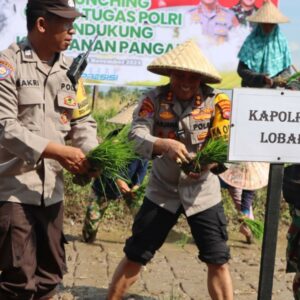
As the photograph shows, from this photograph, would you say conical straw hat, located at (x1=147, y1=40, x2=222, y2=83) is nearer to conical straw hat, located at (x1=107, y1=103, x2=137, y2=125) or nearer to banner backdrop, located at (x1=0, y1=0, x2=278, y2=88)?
conical straw hat, located at (x1=107, y1=103, x2=137, y2=125)

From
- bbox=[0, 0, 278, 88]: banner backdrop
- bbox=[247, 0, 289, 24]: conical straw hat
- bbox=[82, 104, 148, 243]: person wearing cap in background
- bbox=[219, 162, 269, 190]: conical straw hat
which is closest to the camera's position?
bbox=[82, 104, 148, 243]: person wearing cap in background

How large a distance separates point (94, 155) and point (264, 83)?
3.56 m

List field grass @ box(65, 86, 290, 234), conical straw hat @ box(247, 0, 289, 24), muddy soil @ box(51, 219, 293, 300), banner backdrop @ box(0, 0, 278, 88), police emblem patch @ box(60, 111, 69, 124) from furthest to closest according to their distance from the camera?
1. banner backdrop @ box(0, 0, 278, 88)
2. conical straw hat @ box(247, 0, 289, 24)
3. field grass @ box(65, 86, 290, 234)
4. muddy soil @ box(51, 219, 293, 300)
5. police emblem patch @ box(60, 111, 69, 124)

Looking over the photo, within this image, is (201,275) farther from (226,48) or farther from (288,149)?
(226,48)

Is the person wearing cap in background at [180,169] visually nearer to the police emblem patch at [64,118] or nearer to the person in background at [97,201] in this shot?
the police emblem patch at [64,118]

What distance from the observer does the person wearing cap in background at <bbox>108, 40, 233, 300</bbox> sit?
4.48 meters

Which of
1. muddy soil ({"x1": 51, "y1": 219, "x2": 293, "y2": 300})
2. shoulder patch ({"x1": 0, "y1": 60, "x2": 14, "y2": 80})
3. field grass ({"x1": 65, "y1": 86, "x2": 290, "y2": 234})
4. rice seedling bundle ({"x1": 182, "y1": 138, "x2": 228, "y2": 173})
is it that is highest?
shoulder patch ({"x1": 0, "y1": 60, "x2": 14, "y2": 80})

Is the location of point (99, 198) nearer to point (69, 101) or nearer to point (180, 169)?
point (180, 169)

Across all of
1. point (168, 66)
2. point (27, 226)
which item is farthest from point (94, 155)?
point (168, 66)

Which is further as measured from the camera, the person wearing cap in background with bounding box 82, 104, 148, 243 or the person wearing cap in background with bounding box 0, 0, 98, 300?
the person wearing cap in background with bounding box 82, 104, 148, 243

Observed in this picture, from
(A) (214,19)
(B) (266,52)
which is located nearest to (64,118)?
(B) (266,52)

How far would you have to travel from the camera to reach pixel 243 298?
17.6 ft

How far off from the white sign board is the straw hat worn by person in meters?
3.81

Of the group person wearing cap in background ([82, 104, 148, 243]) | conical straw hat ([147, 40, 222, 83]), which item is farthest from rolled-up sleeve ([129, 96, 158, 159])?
person wearing cap in background ([82, 104, 148, 243])
